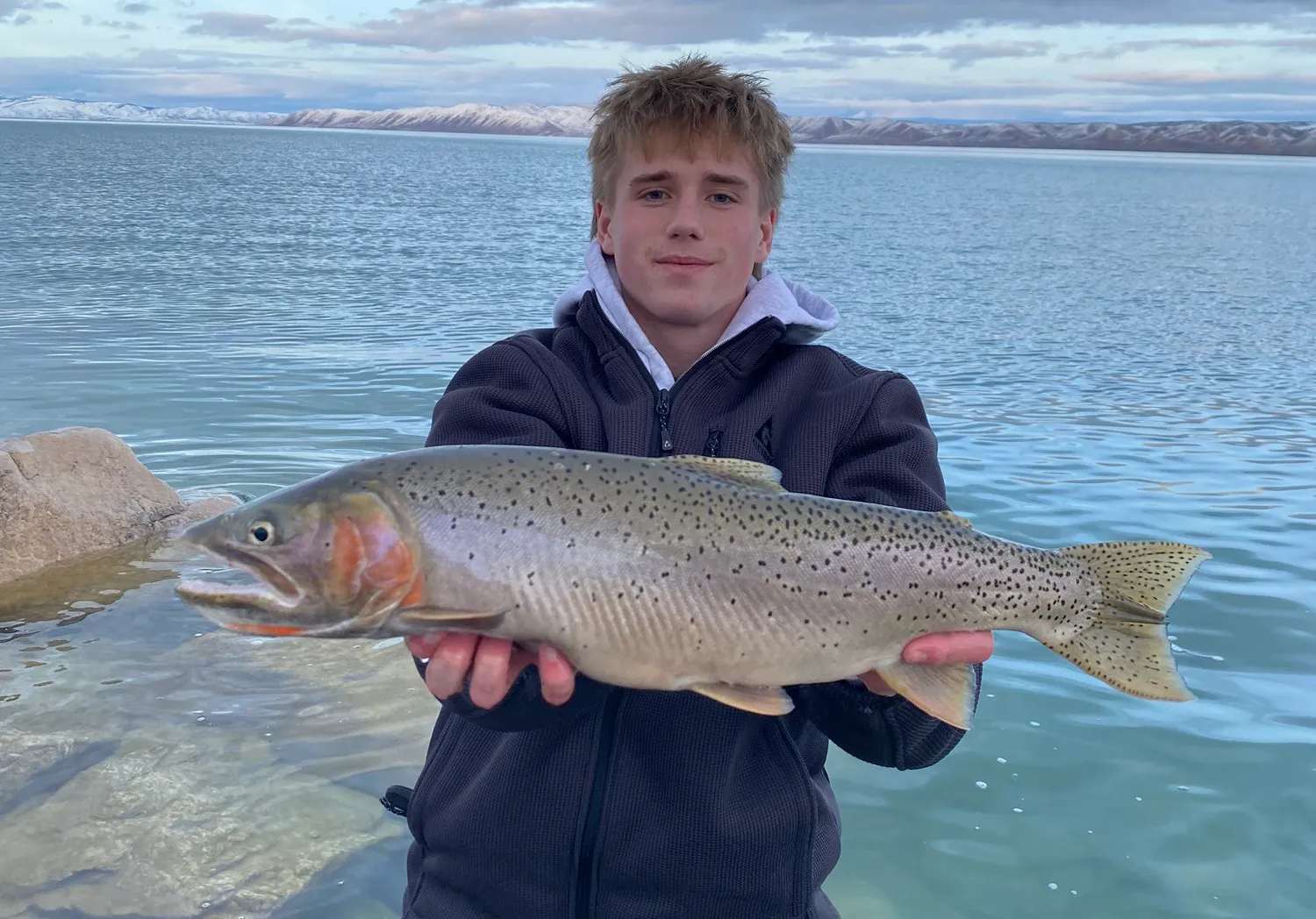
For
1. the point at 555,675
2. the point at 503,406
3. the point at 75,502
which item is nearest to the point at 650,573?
the point at 555,675

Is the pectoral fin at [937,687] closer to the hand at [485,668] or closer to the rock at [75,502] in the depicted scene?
the hand at [485,668]

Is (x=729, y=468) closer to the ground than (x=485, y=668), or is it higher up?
higher up

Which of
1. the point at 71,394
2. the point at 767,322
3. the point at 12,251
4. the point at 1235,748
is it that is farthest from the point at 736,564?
the point at 12,251

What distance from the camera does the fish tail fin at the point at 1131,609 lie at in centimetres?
360

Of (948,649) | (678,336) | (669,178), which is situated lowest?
(948,649)

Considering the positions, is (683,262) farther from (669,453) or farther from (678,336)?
(669,453)

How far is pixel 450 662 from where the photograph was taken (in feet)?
10.3

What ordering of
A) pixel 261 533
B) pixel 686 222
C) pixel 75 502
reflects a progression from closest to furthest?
pixel 261 533
pixel 686 222
pixel 75 502

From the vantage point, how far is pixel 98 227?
4047 cm

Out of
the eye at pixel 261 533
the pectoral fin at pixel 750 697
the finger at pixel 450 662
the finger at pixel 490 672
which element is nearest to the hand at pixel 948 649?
the pectoral fin at pixel 750 697

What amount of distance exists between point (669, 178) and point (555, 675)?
183 cm

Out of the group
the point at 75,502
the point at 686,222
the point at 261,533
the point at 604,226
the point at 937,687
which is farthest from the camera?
the point at 75,502

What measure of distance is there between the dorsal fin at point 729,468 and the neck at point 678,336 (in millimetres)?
668

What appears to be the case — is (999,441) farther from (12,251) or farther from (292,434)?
(12,251)
